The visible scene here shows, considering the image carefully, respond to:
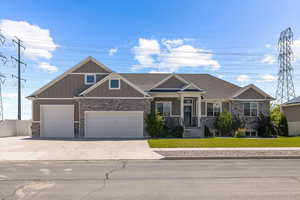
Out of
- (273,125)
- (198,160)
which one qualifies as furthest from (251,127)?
(198,160)

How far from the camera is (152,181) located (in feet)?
24.7

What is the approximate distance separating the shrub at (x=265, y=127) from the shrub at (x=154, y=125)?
31.3 ft

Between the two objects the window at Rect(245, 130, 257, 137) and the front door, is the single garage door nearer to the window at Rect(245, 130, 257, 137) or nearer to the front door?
the front door

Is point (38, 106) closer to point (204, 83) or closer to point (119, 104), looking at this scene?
point (119, 104)

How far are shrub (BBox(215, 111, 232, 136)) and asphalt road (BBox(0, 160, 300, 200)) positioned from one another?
13513mm

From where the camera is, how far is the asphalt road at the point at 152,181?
6.14 m

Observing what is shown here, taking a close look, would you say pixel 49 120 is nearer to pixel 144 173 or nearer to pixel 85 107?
pixel 85 107

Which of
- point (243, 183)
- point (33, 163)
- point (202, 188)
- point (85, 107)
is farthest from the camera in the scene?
point (85, 107)

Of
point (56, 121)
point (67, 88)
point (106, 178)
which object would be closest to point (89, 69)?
point (67, 88)

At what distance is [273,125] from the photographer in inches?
936

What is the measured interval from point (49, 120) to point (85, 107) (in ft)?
12.7

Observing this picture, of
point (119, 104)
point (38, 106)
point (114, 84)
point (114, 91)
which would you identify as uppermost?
point (114, 84)

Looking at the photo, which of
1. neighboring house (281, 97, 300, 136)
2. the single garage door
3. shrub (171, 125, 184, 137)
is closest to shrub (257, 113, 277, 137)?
neighboring house (281, 97, 300, 136)

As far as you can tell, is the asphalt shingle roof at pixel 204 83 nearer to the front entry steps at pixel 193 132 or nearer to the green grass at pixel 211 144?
the front entry steps at pixel 193 132
